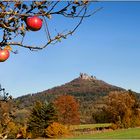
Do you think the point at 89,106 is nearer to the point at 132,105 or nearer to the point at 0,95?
the point at 132,105

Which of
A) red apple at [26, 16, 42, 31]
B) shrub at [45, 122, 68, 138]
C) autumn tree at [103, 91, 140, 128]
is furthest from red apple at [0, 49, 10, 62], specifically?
autumn tree at [103, 91, 140, 128]

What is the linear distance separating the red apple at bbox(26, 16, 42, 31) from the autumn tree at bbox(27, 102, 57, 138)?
216ft

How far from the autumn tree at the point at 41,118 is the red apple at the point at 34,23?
66.0m

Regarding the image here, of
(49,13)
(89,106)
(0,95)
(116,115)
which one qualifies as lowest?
(0,95)

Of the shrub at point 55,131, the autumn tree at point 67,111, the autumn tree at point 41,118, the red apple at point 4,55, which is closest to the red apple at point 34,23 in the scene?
the red apple at point 4,55

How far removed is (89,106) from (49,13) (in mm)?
170542

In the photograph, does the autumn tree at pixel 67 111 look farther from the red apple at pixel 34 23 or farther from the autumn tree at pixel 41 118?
the red apple at pixel 34 23

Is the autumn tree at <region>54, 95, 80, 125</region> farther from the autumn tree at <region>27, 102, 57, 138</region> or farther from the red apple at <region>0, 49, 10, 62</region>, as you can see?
the red apple at <region>0, 49, 10, 62</region>

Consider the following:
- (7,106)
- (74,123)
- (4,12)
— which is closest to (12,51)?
(4,12)

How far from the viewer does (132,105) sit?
8450cm

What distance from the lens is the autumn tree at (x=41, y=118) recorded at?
225ft

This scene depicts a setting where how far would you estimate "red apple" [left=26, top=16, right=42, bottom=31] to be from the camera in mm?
2951

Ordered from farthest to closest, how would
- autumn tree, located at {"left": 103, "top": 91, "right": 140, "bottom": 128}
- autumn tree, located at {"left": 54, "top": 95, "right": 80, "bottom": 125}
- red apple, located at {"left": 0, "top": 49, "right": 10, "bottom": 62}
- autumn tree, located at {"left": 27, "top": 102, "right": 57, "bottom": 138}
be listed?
autumn tree, located at {"left": 54, "top": 95, "right": 80, "bottom": 125}, autumn tree, located at {"left": 103, "top": 91, "right": 140, "bottom": 128}, autumn tree, located at {"left": 27, "top": 102, "right": 57, "bottom": 138}, red apple, located at {"left": 0, "top": 49, "right": 10, "bottom": 62}

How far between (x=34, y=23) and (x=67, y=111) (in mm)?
96831
